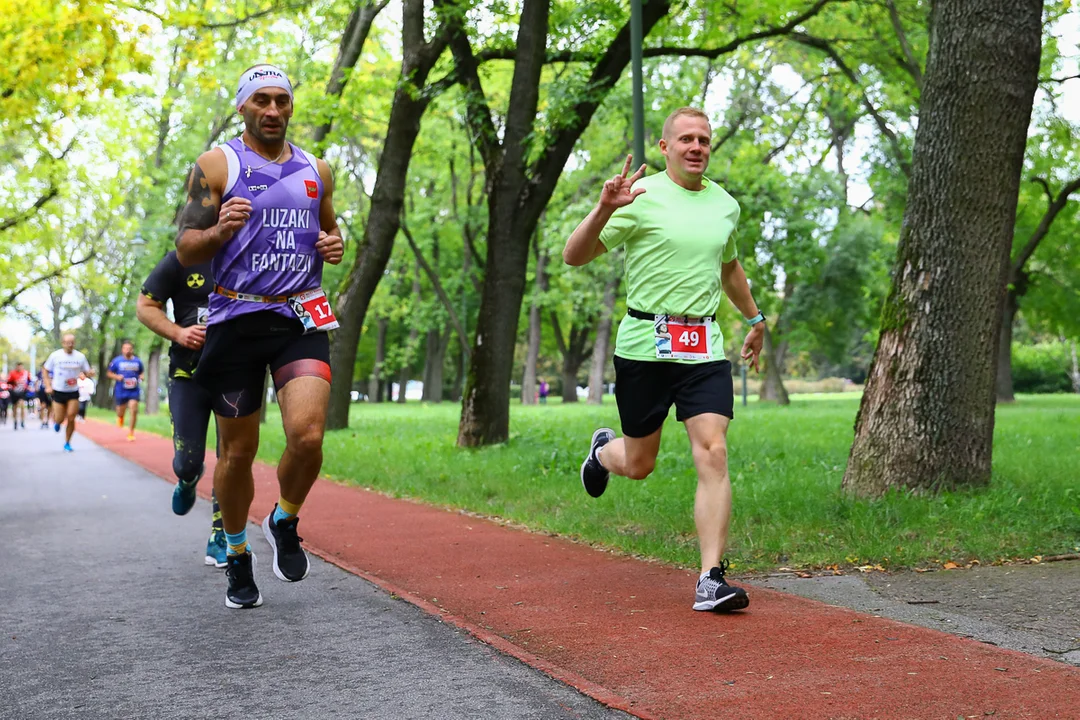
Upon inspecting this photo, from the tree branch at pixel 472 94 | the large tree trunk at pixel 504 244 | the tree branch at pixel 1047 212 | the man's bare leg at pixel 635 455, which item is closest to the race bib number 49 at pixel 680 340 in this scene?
the man's bare leg at pixel 635 455

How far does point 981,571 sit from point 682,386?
197 centimetres

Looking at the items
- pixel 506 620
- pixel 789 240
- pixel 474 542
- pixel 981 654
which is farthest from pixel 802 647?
pixel 789 240

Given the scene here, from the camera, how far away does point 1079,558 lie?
626 cm

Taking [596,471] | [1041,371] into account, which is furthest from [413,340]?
[596,471]

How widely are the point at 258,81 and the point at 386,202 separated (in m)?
14.6

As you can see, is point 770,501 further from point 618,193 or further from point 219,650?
point 219,650

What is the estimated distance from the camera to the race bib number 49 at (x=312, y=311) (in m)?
5.10

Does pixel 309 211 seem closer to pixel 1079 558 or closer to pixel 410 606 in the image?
pixel 410 606

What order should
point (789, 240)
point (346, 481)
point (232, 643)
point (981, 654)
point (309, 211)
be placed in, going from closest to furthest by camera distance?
1. point (981, 654)
2. point (232, 643)
3. point (309, 211)
4. point (346, 481)
5. point (789, 240)

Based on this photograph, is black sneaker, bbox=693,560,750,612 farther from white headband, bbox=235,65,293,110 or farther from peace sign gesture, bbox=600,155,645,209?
white headband, bbox=235,65,293,110

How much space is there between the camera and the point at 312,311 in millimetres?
5125

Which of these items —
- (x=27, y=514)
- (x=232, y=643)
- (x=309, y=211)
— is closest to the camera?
(x=232, y=643)

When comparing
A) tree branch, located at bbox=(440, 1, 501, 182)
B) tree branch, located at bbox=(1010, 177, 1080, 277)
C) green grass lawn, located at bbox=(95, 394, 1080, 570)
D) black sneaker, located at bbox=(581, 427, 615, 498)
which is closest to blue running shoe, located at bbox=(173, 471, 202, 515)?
black sneaker, located at bbox=(581, 427, 615, 498)

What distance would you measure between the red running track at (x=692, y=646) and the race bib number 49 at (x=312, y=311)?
1.39m
